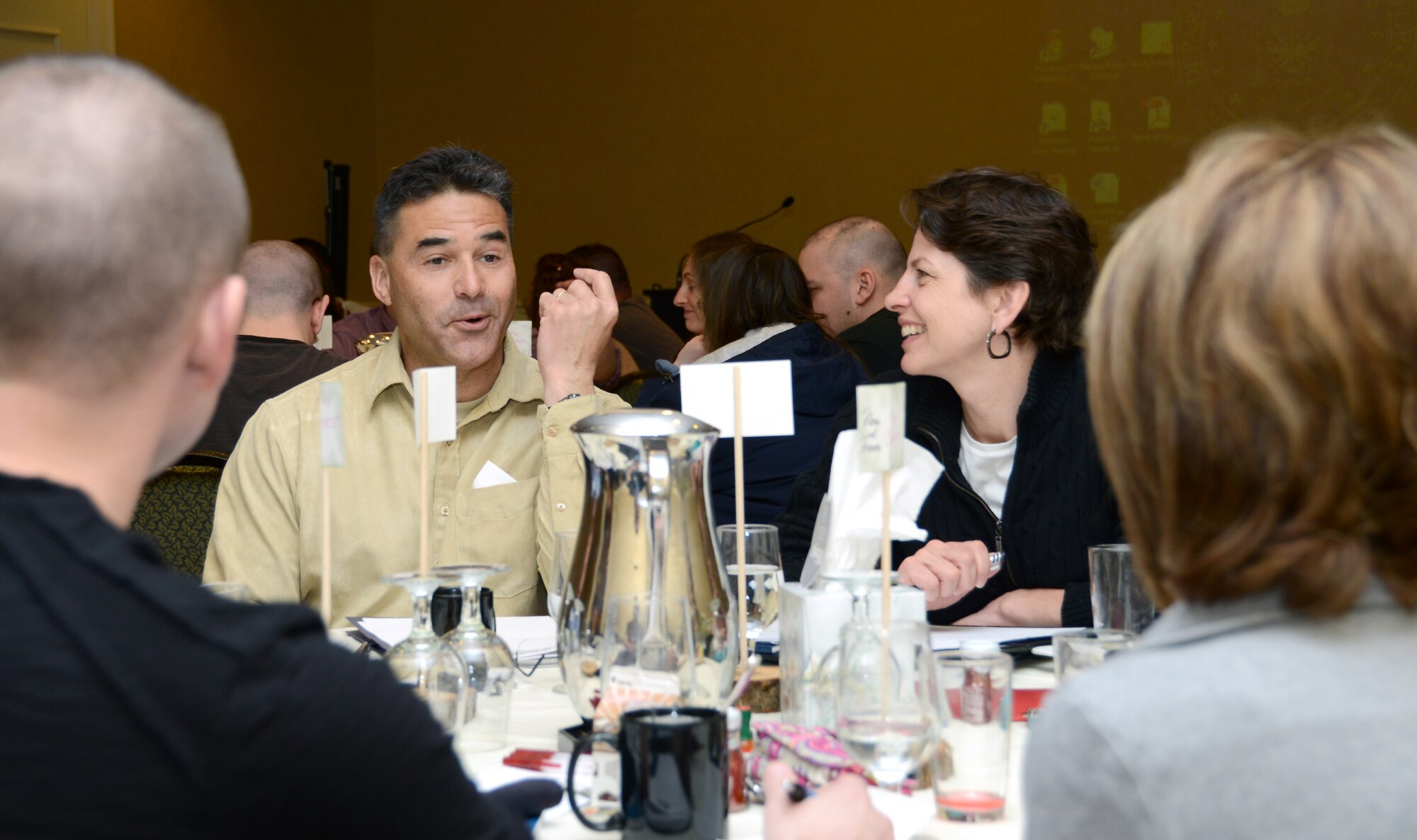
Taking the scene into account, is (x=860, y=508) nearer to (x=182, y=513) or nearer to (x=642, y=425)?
(x=642, y=425)

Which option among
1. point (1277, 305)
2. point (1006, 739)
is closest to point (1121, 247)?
point (1277, 305)

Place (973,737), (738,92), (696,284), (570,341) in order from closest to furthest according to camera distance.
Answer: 1. (973,737)
2. (570,341)
3. (696,284)
4. (738,92)

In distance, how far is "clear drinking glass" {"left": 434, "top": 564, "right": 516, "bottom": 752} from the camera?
4.32ft

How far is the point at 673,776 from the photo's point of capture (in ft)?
3.26

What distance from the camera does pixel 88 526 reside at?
2.29 feet

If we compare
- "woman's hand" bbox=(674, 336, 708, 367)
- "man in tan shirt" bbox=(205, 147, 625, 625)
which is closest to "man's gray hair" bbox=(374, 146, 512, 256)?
"man in tan shirt" bbox=(205, 147, 625, 625)

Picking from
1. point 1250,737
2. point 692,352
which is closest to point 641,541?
point 1250,737

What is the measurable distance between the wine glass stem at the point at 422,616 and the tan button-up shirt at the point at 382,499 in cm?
71

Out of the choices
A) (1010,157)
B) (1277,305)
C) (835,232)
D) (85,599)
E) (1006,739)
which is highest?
(1010,157)

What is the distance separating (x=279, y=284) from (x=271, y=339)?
0.25 metres

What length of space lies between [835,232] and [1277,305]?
4.77 metres

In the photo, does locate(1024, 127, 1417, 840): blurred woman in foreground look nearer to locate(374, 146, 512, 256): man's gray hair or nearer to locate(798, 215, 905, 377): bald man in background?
locate(374, 146, 512, 256): man's gray hair

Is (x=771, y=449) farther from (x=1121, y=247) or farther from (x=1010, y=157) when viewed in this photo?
(x=1010, y=157)

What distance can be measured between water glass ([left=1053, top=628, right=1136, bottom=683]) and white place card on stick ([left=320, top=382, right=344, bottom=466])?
789mm
